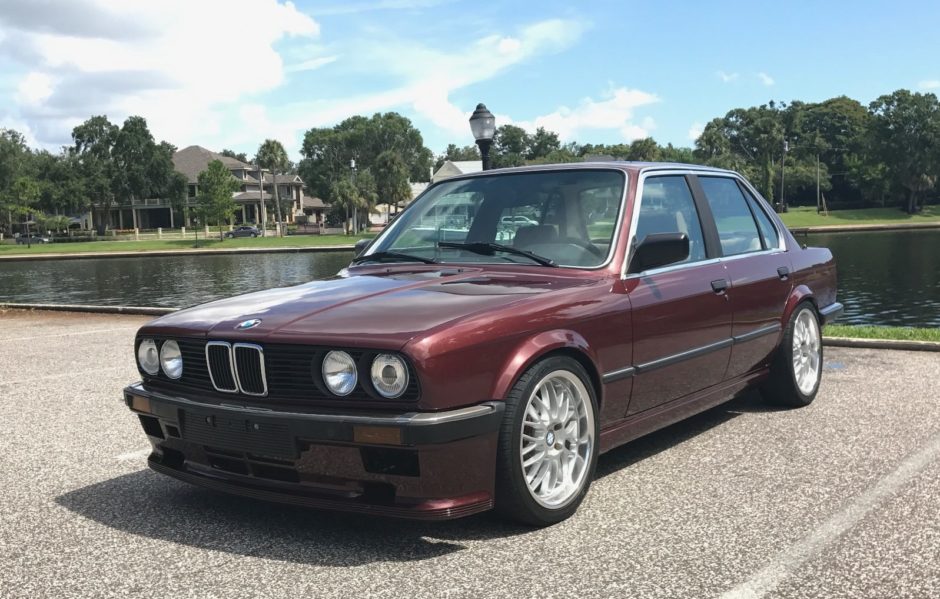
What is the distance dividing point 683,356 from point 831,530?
48.9 inches

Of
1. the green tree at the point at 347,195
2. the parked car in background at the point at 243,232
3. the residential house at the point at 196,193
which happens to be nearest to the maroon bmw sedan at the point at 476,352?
the parked car in background at the point at 243,232

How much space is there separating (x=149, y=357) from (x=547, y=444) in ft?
6.20

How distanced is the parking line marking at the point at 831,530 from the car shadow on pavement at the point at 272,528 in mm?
980

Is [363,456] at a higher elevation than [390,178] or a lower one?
lower

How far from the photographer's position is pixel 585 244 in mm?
4359

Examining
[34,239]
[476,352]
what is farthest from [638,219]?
[34,239]

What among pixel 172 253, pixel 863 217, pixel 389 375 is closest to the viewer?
pixel 389 375

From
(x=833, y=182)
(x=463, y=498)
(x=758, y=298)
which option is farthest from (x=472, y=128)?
(x=833, y=182)

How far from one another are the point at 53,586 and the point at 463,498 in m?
1.56

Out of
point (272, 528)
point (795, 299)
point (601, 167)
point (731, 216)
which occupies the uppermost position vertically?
point (601, 167)

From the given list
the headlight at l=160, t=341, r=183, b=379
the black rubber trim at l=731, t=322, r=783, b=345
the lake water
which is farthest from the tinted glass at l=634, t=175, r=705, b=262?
the lake water

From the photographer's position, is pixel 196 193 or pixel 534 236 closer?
pixel 534 236

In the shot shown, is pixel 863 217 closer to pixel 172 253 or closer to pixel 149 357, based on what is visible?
pixel 172 253

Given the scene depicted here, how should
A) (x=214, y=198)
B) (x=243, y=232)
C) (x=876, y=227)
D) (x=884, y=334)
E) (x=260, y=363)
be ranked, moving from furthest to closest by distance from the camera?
(x=243, y=232) → (x=876, y=227) → (x=214, y=198) → (x=884, y=334) → (x=260, y=363)
